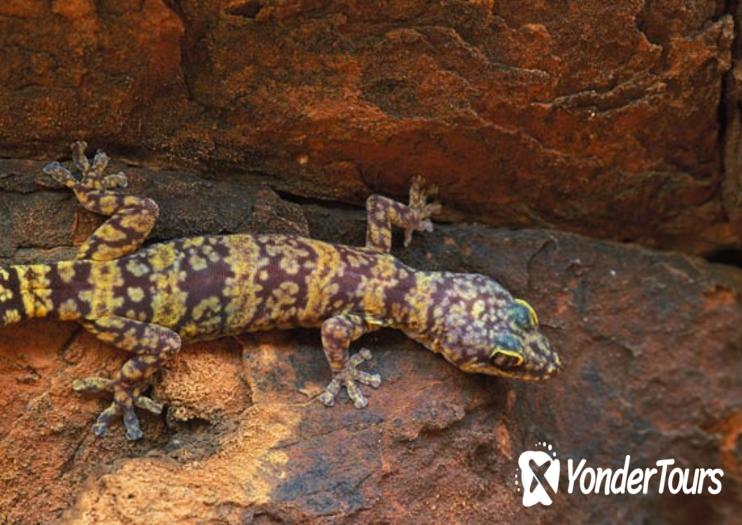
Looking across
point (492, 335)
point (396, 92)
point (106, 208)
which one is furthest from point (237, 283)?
point (492, 335)

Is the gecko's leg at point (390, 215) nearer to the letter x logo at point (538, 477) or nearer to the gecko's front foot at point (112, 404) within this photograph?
the letter x logo at point (538, 477)

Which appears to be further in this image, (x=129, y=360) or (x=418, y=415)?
(x=418, y=415)

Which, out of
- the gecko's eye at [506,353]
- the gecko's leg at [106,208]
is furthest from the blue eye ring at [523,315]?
the gecko's leg at [106,208]

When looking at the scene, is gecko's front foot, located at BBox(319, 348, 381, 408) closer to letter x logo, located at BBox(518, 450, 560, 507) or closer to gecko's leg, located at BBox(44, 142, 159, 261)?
letter x logo, located at BBox(518, 450, 560, 507)

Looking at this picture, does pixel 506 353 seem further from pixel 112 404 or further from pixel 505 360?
pixel 112 404

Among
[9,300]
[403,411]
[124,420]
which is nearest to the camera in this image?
[9,300]

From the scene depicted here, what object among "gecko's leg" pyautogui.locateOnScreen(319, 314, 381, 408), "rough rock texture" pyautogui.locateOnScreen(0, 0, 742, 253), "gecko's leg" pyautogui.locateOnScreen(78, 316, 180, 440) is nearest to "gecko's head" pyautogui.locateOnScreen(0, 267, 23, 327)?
"gecko's leg" pyautogui.locateOnScreen(78, 316, 180, 440)
